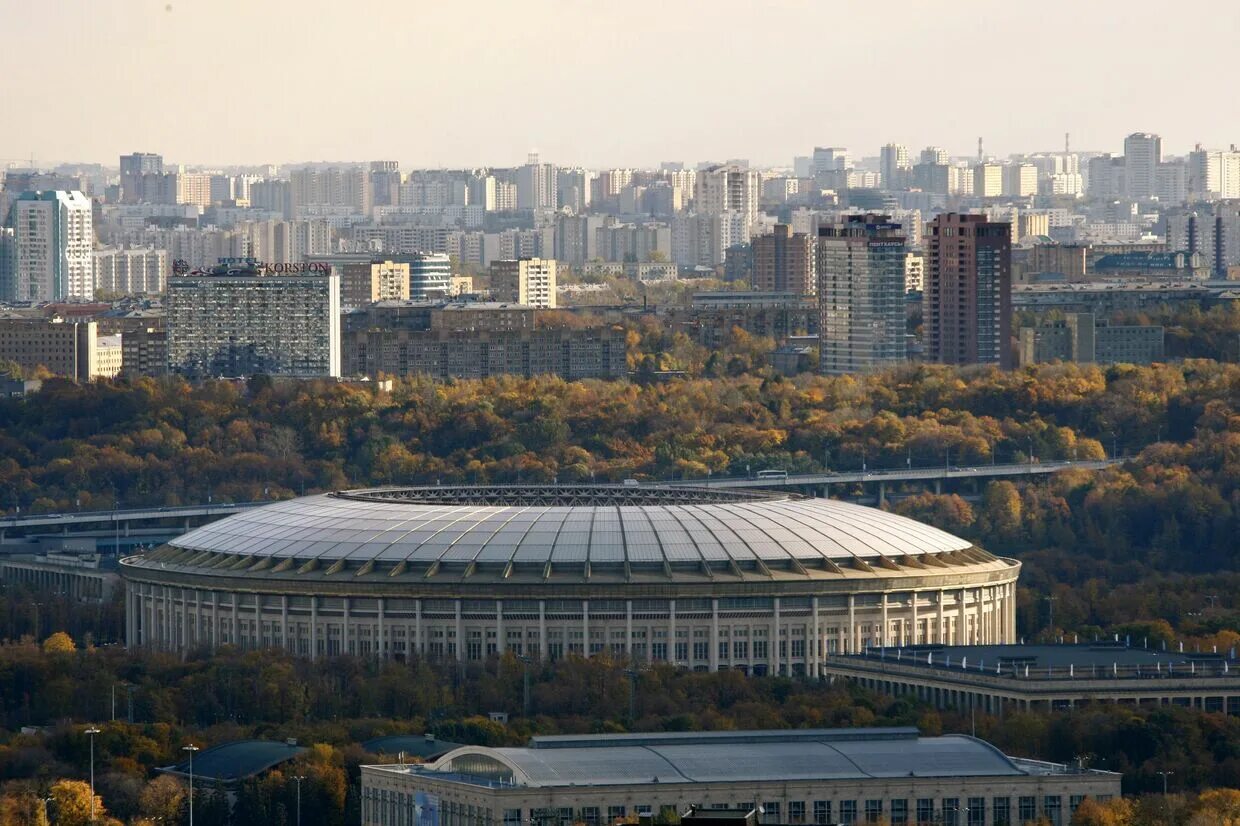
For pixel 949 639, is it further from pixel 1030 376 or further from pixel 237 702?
pixel 1030 376

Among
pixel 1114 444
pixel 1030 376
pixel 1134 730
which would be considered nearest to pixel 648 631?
pixel 1134 730

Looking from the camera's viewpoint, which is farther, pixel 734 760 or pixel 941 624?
pixel 941 624

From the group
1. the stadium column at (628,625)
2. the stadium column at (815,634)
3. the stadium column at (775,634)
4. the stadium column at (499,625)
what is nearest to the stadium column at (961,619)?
the stadium column at (815,634)

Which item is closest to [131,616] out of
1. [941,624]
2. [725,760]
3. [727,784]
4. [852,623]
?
[852,623]

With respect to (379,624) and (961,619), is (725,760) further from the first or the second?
(961,619)

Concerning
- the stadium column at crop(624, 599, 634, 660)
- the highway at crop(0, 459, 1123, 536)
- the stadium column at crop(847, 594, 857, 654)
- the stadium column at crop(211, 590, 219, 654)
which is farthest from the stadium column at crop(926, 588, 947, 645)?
the highway at crop(0, 459, 1123, 536)

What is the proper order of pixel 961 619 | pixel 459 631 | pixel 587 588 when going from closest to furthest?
pixel 587 588 < pixel 459 631 < pixel 961 619
